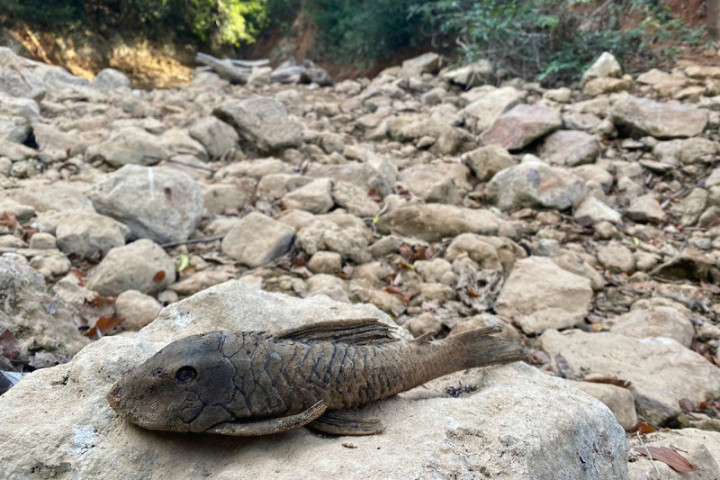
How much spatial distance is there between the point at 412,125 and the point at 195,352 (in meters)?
7.13

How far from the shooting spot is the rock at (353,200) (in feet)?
18.6

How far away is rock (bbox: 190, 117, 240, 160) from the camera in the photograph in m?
7.20

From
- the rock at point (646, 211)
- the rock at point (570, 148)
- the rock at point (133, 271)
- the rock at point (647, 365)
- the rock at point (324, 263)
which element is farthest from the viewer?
the rock at point (570, 148)

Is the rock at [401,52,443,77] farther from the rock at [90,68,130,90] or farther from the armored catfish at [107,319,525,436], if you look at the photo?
the armored catfish at [107,319,525,436]

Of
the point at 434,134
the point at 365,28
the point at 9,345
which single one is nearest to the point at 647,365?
the point at 9,345

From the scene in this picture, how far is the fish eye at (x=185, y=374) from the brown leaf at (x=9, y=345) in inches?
50.4

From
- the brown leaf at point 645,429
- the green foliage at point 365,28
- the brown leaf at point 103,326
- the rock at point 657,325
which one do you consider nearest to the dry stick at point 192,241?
the brown leaf at point 103,326

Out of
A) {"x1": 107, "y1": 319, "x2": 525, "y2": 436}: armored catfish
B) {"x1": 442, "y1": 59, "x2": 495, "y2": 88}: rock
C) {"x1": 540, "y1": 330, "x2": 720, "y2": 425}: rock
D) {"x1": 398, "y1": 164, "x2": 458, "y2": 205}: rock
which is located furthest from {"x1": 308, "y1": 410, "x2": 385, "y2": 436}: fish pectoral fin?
{"x1": 442, "y1": 59, "x2": 495, "y2": 88}: rock

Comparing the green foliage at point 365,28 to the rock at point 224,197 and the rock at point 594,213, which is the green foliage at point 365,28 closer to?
the rock at point 594,213

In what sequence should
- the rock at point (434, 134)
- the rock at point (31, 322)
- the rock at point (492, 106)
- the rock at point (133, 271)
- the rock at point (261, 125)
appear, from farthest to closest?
the rock at point (492, 106) < the rock at point (434, 134) < the rock at point (261, 125) < the rock at point (133, 271) < the rock at point (31, 322)

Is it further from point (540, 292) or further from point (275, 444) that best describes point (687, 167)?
point (275, 444)

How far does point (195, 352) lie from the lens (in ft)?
6.13

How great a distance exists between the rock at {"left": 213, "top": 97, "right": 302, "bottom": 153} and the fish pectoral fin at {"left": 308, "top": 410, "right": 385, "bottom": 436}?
589 cm

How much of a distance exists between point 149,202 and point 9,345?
2122mm
